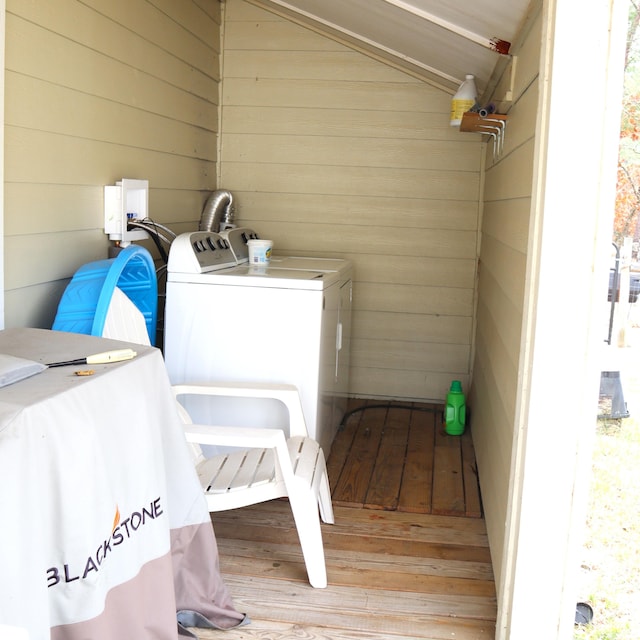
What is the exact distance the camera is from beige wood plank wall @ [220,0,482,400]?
171 inches

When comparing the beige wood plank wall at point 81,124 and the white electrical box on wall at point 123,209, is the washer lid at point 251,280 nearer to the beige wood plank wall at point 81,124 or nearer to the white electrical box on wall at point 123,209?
the white electrical box on wall at point 123,209

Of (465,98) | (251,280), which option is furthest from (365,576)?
(465,98)

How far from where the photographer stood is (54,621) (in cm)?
147

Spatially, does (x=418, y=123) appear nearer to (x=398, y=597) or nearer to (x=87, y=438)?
(x=398, y=597)

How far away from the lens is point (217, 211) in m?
4.18

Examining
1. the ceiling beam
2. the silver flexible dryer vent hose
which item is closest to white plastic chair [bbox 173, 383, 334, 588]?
the ceiling beam

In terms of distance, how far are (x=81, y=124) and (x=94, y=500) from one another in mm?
1664

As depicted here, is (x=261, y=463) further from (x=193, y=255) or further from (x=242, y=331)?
(x=193, y=255)

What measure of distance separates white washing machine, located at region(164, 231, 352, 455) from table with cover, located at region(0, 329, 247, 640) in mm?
1040

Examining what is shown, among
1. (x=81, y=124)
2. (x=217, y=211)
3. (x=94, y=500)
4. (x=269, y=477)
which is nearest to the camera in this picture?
(x=94, y=500)

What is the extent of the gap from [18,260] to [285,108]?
238cm

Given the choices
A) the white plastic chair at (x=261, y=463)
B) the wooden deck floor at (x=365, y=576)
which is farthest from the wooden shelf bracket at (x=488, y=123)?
the wooden deck floor at (x=365, y=576)

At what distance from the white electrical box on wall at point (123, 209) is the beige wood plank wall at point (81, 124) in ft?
0.10

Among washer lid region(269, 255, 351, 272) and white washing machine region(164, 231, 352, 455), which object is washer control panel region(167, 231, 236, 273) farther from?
washer lid region(269, 255, 351, 272)
